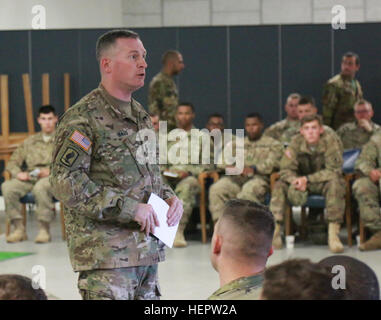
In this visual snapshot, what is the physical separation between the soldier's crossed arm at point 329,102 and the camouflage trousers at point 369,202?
6.12 ft

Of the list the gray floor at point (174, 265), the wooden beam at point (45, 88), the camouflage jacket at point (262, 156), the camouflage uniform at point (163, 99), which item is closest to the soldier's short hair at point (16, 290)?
the gray floor at point (174, 265)

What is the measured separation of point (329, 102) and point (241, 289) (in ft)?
22.2

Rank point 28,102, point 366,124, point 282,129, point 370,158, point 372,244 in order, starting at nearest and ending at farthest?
point 372,244, point 370,158, point 366,124, point 282,129, point 28,102

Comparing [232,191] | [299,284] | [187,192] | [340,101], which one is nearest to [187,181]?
[187,192]

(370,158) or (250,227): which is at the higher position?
(250,227)

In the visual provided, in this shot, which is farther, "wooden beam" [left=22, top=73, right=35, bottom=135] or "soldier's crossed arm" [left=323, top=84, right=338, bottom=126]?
"wooden beam" [left=22, top=73, right=35, bottom=135]

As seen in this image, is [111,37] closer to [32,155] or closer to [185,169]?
[185,169]

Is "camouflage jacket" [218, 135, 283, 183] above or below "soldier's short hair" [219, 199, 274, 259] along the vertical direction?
below

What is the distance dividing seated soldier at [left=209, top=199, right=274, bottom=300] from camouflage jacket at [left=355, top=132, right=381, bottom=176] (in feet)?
15.7

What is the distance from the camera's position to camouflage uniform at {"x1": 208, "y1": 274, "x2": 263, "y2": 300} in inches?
73.0

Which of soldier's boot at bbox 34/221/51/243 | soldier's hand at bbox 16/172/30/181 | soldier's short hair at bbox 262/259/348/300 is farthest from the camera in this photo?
soldier's hand at bbox 16/172/30/181

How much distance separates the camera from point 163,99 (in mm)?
8391

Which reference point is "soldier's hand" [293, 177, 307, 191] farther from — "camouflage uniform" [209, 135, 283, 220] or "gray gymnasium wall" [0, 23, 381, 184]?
"gray gymnasium wall" [0, 23, 381, 184]

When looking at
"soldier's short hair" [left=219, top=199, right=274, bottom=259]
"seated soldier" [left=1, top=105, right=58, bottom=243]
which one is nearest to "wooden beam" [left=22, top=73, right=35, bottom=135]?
"seated soldier" [left=1, top=105, right=58, bottom=243]
